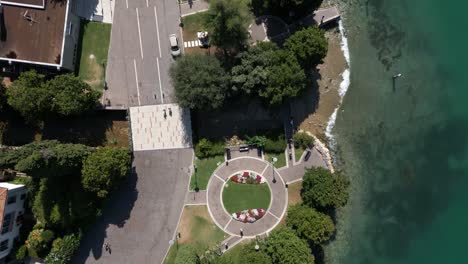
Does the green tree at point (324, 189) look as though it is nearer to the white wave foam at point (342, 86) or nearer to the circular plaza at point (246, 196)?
the circular plaza at point (246, 196)

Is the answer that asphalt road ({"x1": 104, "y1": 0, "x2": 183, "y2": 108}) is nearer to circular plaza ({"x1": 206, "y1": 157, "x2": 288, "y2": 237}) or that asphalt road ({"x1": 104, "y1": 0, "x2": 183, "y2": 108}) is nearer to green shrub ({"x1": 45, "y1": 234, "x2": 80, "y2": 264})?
circular plaza ({"x1": 206, "y1": 157, "x2": 288, "y2": 237})

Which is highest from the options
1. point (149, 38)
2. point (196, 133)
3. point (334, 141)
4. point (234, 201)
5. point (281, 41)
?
point (149, 38)

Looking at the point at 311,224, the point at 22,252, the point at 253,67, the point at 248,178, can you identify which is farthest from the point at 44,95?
the point at 311,224

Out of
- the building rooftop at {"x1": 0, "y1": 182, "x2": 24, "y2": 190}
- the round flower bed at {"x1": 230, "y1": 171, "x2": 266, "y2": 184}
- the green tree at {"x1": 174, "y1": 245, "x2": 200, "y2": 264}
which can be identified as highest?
the building rooftop at {"x1": 0, "y1": 182, "x2": 24, "y2": 190}

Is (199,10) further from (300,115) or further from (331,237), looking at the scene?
(331,237)

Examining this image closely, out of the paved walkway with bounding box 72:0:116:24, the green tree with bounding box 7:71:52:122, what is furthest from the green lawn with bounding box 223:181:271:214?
the paved walkway with bounding box 72:0:116:24

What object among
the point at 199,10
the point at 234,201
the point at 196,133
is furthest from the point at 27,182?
the point at 199,10

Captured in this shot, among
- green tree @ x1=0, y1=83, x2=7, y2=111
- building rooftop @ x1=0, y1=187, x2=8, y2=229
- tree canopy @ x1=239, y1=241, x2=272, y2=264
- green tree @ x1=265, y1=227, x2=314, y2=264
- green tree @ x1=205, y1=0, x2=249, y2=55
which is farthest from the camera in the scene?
green tree @ x1=0, y1=83, x2=7, y2=111

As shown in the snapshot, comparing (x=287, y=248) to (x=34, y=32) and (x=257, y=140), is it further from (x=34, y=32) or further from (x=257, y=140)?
(x=34, y=32)
